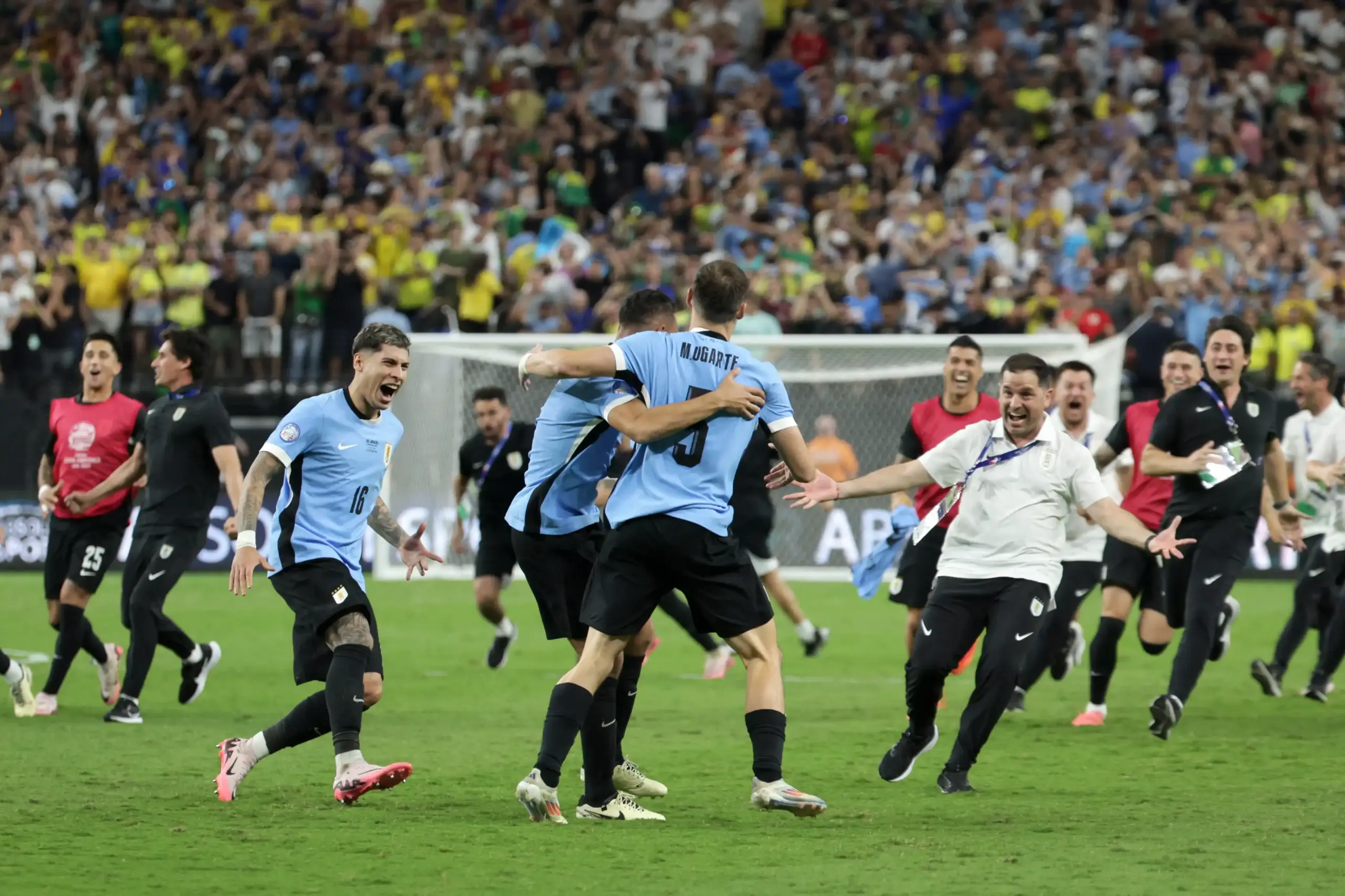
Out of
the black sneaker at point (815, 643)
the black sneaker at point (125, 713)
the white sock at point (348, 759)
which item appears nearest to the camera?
the white sock at point (348, 759)

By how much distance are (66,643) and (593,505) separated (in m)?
4.58

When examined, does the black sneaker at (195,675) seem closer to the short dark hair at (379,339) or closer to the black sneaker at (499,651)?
the black sneaker at (499,651)

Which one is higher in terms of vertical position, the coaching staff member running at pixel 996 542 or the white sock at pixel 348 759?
the coaching staff member running at pixel 996 542

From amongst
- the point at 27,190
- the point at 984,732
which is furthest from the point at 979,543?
the point at 27,190

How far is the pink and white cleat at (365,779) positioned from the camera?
7.18m

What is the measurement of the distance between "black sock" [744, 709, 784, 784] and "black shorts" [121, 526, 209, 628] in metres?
4.71

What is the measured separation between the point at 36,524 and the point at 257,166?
6491mm

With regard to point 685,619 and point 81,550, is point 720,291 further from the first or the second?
point 685,619

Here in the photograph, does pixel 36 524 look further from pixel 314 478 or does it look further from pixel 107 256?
pixel 314 478

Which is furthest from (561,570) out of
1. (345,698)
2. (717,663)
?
(717,663)

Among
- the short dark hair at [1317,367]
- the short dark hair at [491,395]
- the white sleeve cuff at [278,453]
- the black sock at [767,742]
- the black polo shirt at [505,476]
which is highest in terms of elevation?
the short dark hair at [1317,367]

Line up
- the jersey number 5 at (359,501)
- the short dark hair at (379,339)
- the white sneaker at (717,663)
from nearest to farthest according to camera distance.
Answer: the short dark hair at (379,339) < the jersey number 5 at (359,501) < the white sneaker at (717,663)

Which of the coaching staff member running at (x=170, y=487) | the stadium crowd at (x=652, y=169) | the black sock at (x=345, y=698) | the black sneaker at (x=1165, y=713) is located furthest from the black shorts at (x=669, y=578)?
the stadium crowd at (x=652, y=169)

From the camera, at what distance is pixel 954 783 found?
8109 millimetres
